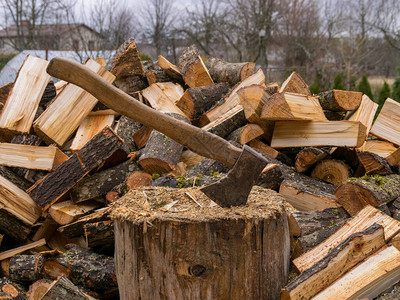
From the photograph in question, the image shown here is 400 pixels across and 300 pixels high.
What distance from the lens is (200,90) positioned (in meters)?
4.24

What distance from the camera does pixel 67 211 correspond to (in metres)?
3.28

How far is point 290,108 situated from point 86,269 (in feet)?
6.95

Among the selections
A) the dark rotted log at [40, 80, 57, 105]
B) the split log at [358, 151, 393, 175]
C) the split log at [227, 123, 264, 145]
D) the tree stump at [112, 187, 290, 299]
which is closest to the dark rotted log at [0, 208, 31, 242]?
the dark rotted log at [40, 80, 57, 105]

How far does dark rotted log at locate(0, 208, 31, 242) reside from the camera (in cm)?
325

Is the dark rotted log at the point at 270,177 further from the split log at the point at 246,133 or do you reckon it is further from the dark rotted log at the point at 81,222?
the dark rotted log at the point at 81,222

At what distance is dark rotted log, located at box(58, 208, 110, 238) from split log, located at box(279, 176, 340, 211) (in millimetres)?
1487

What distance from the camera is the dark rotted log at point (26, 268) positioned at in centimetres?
296

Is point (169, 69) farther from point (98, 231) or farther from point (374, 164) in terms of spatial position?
point (374, 164)

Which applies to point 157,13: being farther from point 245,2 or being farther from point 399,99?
point 399,99

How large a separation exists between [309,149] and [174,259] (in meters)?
1.95

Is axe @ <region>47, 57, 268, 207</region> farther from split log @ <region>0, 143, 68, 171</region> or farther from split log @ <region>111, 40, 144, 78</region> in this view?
split log @ <region>111, 40, 144, 78</region>

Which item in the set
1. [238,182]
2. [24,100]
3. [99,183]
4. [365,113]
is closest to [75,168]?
[99,183]

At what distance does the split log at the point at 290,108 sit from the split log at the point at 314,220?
3.03 ft

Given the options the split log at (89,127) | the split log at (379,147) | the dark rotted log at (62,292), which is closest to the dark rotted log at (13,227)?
the split log at (89,127)
